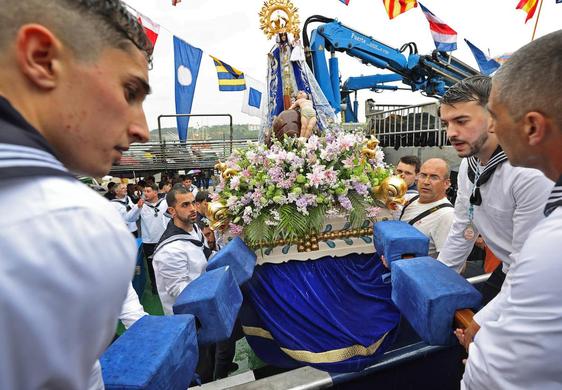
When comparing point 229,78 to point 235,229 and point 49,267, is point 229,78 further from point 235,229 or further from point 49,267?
→ point 49,267

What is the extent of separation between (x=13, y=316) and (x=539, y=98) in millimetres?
1244

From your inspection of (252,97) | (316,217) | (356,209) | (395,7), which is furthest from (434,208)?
(252,97)

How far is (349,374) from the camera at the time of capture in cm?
202

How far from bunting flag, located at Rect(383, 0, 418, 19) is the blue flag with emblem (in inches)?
173

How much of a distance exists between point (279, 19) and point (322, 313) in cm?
295

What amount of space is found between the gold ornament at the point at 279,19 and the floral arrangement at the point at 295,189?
1.75 metres

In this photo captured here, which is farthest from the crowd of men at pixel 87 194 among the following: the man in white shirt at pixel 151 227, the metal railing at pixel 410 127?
the metal railing at pixel 410 127

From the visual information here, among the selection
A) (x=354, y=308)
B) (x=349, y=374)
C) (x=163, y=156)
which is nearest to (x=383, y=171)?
(x=354, y=308)

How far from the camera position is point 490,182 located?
191 centimetres

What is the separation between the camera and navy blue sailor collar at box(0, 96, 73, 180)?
453 mm

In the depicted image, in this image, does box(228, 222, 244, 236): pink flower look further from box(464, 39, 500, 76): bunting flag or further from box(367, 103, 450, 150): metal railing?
box(464, 39, 500, 76): bunting flag

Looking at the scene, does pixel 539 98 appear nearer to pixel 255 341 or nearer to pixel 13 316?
pixel 13 316

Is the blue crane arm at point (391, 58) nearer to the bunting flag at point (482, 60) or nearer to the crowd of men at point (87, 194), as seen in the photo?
the bunting flag at point (482, 60)

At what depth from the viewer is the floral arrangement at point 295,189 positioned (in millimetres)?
2180
